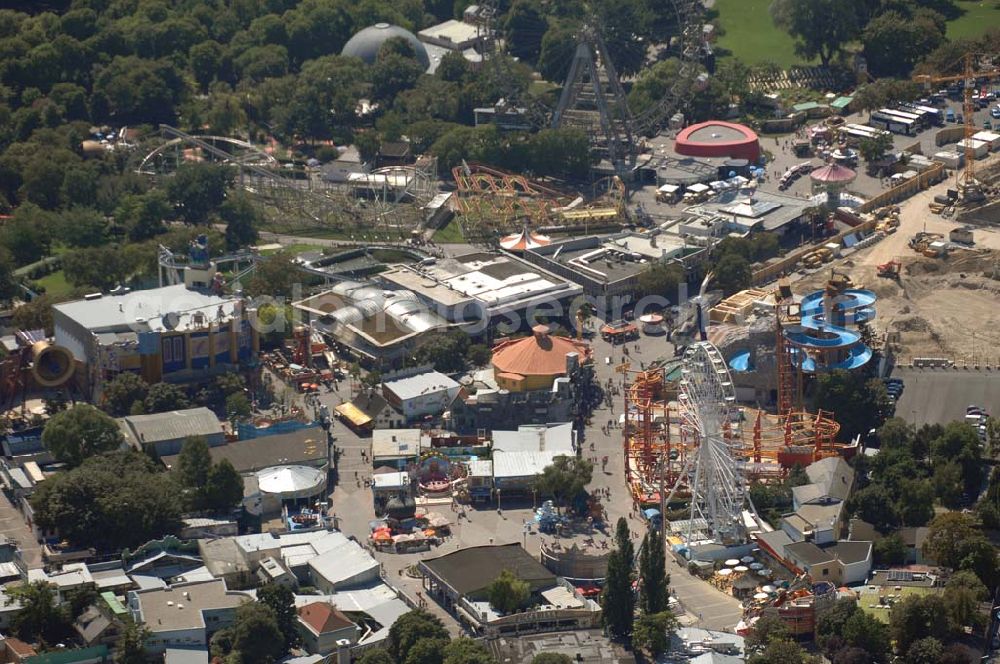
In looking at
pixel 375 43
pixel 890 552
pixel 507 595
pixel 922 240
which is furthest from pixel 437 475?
pixel 375 43

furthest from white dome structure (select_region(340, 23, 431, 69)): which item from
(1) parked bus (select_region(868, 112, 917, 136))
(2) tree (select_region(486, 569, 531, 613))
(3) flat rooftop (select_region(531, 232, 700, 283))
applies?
(2) tree (select_region(486, 569, 531, 613))

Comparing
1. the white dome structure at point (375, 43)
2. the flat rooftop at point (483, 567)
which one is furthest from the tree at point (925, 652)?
the white dome structure at point (375, 43)

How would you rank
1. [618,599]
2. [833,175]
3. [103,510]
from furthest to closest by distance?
[833,175] → [103,510] → [618,599]

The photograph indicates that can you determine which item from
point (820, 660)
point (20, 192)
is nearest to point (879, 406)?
point (820, 660)

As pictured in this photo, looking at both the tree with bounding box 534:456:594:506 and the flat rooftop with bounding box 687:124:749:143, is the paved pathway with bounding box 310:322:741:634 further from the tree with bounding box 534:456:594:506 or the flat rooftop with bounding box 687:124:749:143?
the flat rooftop with bounding box 687:124:749:143

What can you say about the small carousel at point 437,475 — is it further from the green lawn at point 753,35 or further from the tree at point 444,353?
the green lawn at point 753,35

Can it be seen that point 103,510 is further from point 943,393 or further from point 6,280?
point 943,393

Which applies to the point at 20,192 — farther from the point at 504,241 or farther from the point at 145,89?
the point at 504,241
